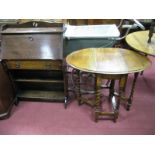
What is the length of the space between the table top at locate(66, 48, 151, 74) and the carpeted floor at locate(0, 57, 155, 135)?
733 mm

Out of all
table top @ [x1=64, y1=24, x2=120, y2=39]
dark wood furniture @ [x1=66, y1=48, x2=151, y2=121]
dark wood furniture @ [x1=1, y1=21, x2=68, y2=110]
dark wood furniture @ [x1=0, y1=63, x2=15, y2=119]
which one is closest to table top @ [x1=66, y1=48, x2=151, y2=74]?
dark wood furniture @ [x1=66, y1=48, x2=151, y2=121]

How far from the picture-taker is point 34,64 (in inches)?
79.5

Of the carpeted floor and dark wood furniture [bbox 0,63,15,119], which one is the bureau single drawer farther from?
the carpeted floor

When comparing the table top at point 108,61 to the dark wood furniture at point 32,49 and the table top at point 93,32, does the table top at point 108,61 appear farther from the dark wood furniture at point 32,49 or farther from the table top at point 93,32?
the table top at point 93,32

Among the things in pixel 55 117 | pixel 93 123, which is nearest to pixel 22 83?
pixel 55 117

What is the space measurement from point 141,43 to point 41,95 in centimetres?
142

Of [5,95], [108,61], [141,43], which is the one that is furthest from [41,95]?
[141,43]

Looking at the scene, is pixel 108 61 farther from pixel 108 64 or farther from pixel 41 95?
pixel 41 95

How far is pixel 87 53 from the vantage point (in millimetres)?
1905

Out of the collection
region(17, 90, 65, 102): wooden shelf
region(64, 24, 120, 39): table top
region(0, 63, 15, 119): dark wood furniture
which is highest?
region(64, 24, 120, 39): table top

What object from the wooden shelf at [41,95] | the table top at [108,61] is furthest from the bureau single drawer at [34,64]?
the wooden shelf at [41,95]

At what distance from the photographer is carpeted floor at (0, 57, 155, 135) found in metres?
1.92

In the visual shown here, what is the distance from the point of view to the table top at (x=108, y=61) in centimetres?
155

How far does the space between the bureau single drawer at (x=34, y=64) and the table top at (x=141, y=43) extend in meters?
0.84
